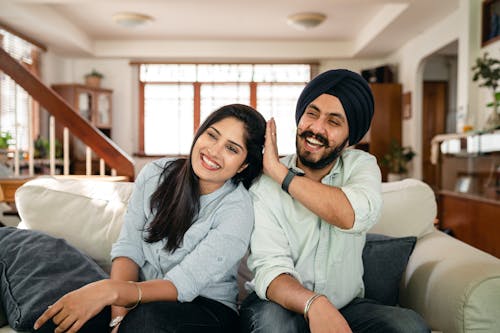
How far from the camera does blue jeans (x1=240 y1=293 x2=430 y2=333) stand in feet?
3.93

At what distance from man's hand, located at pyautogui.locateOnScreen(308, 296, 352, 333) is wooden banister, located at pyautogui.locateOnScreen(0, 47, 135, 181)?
2280mm

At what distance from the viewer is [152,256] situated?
1472 millimetres

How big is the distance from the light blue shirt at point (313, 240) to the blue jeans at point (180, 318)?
14 cm

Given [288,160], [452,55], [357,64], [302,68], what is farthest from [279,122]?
[288,160]

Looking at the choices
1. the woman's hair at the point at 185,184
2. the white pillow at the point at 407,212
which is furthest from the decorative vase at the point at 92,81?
the white pillow at the point at 407,212

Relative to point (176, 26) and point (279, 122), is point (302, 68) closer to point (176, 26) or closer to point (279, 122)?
point (279, 122)

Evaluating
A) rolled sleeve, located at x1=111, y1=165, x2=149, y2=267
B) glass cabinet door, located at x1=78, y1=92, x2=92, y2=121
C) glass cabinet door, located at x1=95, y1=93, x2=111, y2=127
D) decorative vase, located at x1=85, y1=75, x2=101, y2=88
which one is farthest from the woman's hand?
decorative vase, located at x1=85, y1=75, x2=101, y2=88

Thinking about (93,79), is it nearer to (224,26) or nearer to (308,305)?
(224,26)

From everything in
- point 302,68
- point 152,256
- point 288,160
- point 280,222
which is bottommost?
point 152,256

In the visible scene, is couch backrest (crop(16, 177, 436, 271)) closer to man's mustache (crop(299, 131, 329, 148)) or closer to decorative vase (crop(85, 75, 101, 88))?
man's mustache (crop(299, 131, 329, 148))

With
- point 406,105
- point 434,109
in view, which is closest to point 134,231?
point 406,105

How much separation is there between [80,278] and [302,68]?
720 centimetres

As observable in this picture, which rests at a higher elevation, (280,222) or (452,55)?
(452,55)

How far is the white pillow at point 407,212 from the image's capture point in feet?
5.80
